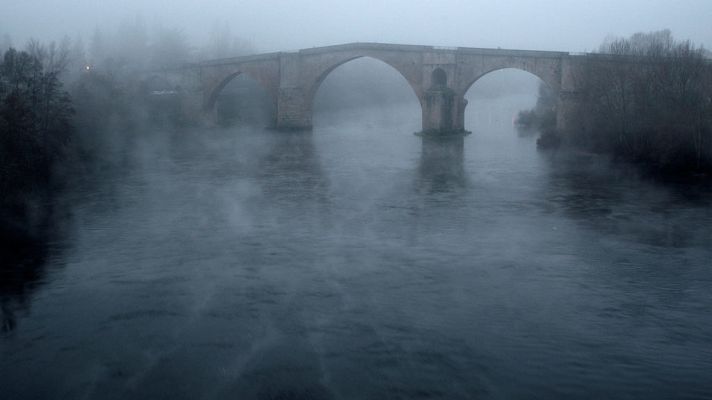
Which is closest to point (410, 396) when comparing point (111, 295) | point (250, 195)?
point (111, 295)

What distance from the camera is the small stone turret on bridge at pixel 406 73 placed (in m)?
22.7

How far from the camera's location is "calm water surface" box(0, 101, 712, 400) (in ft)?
16.9

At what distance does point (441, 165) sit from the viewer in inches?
651

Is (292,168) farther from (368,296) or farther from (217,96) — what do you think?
(217,96)

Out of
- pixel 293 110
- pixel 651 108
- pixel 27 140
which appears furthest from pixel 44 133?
pixel 293 110

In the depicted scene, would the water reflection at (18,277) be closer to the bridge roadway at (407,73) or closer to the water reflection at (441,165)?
the water reflection at (441,165)

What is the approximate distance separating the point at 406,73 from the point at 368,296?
63.2 ft

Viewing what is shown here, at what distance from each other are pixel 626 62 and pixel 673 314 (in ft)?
39.0

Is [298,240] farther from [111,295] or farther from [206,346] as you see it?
[206,346]

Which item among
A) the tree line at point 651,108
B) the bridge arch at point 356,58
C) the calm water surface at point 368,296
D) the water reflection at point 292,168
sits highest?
the bridge arch at point 356,58

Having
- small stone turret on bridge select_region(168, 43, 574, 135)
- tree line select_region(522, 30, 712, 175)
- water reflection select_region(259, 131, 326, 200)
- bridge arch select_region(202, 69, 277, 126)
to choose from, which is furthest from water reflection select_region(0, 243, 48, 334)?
bridge arch select_region(202, 69, 277, 126)

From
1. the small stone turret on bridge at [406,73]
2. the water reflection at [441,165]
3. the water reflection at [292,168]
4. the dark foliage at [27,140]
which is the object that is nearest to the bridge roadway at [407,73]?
the small stone turret on bridge at [406,73]

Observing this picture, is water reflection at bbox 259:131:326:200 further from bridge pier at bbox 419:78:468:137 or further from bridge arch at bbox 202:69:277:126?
bridge arch at bbox 202:69:277:126

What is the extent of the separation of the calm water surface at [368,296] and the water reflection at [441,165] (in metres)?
0.50
